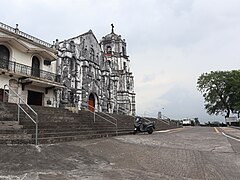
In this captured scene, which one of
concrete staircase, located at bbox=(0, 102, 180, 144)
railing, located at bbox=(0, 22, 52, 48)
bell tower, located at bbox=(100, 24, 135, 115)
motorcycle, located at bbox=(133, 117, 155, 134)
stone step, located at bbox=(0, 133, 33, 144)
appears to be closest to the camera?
stone step, located at bbox=(0, 133, 33, 144)

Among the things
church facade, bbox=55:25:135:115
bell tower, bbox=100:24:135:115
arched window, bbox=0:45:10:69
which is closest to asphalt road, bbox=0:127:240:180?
arched window, bbox=0:45:10:69

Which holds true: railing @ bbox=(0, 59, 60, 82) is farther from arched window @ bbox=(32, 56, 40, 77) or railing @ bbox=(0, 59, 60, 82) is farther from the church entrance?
the church entrance

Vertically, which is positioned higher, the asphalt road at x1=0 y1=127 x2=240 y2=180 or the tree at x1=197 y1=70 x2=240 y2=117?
the tree at x1=197 y1=70 x2=240 y2=117

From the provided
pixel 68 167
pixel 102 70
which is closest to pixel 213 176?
pixel 68 167

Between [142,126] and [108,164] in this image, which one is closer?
[108,164]

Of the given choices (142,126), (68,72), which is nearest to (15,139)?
(142,126)

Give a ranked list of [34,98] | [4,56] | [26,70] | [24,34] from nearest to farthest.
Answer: [4,56] → [26,70] → [24,34] → [34,98]

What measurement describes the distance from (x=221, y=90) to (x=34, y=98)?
33348mm

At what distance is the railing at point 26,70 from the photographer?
19.1 m

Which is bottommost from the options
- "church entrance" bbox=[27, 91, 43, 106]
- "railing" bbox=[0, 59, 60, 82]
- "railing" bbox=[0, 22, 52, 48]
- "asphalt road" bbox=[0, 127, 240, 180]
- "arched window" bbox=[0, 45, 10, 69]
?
"asphalt road" bbox=[0, 127, 240, 180]

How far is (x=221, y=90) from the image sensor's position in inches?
1673

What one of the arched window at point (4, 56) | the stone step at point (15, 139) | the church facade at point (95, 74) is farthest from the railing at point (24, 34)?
the stone step at point (15, 139)

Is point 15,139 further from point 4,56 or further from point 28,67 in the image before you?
point 28,67

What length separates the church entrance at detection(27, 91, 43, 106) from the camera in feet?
69.8
